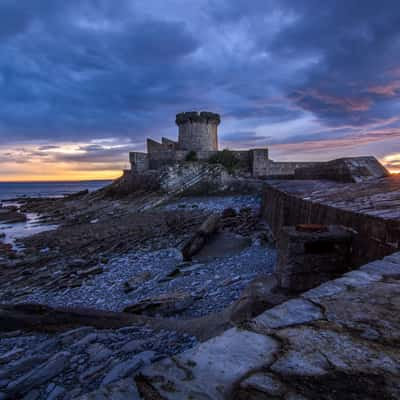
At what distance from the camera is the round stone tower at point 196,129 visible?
34.8 meters

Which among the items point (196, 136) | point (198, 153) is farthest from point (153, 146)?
point (198, 153)

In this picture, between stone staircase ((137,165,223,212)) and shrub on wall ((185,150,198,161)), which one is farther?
shrub on wall ((185,150,198,161))

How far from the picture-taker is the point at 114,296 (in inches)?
228

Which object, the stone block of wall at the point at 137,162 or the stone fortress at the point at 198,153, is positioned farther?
the stone fortress at the point at 198,153

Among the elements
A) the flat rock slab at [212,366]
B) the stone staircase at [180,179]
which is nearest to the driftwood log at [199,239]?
the flat rock slab at [212,366]

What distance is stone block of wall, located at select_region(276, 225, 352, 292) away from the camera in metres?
3.49

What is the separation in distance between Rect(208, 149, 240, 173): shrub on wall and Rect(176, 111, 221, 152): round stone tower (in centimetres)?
356

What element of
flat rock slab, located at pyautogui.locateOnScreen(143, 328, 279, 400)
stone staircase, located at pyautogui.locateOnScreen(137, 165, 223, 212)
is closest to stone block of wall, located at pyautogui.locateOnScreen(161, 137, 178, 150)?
stone staircase, located at pyautogui.locateOnScreen(137, 165, 223, 212)

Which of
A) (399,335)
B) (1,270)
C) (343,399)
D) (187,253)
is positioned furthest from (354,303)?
(1,270)

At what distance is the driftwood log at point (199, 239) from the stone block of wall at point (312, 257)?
15.0 feet

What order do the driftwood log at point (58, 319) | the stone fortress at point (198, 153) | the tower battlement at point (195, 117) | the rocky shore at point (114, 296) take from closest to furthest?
the rocky shore at point (114, 296) → the driftwood log at point (58, 319) → the stone fortress at point (198, 153) → the tower battlement at point (195, 117)

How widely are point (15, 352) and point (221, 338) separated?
3688mm

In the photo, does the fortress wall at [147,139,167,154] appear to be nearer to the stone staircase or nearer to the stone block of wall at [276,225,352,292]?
the stone staircase

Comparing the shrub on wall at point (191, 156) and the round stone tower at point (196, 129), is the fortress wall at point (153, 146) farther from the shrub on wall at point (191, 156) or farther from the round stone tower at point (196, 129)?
the shrub on wall at point (191, 156)
